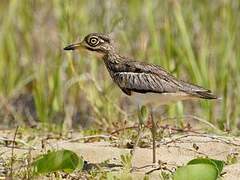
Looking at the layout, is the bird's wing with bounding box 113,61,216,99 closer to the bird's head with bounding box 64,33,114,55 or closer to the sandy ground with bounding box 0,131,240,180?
the bird's head with bounding box 64,33,114,55

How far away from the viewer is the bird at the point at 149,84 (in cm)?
413

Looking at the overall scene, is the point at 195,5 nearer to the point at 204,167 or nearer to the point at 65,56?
the point at 65,56

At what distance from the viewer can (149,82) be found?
13.7ft

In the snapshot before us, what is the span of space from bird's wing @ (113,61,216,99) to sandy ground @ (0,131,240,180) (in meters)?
0.39

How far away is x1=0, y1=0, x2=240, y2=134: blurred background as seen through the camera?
6133mm

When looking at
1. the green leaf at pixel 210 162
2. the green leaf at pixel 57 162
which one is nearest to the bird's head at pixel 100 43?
the green leaf at pixel 57 162

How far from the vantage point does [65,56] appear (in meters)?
6.55

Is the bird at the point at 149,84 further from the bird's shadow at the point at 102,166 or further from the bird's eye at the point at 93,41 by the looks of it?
the bird's shadow at the point at 102,166

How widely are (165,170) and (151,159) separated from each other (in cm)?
28

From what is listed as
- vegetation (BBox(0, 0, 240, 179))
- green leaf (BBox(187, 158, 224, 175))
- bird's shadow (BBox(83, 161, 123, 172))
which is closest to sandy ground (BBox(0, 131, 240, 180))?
bird's shadow (BBox(83, 161, 123, 172))

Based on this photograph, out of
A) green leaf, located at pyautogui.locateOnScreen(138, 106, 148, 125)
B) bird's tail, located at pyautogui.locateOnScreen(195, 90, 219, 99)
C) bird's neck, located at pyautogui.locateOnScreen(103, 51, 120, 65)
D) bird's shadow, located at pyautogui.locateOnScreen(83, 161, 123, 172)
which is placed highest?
bird's neck, located at pyautogui.locateOnScreen(103, 51, 120, 65)

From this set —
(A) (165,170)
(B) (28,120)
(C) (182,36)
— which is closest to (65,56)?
(B) (28,120)

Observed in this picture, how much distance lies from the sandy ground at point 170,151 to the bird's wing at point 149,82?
1.29 feet

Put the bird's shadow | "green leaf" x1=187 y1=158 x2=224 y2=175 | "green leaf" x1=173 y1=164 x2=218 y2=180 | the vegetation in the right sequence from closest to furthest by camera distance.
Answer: "green leaf" x1=173 y1=164 x2=218 y2=180 → "green leaf" x1=187 y1=158 x2=224 y2=175 → the bird's shadow → the vegetation
